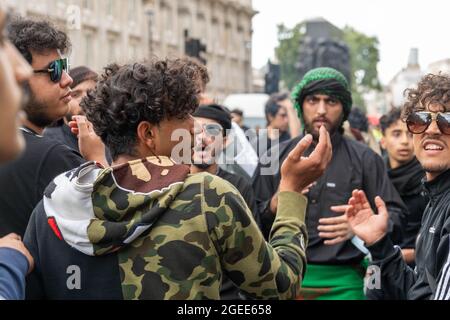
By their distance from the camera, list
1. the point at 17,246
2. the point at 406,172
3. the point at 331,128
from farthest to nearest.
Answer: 1. the point at 406,172
2. the point at 331,128
3. the point at 17,246

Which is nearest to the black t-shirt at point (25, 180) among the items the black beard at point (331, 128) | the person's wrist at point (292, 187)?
the person's wrist at point (292, 187)

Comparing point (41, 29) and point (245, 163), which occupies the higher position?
point (41, 29)

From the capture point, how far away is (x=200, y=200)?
106 inches

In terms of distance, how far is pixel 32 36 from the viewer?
3668 mm

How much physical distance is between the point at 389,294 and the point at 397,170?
3.22 m

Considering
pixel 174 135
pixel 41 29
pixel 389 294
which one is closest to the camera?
pixel 174 135

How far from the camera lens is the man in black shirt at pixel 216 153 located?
518cm

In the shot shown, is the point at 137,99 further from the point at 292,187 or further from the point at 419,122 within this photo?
the point at 419,122

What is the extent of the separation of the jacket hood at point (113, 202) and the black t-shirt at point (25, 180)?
609 millimetres

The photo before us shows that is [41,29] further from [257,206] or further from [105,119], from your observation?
[257,206]

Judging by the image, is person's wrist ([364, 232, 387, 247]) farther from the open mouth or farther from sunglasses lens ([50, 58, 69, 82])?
sunglasses lens ([50, 58, 69, 82])

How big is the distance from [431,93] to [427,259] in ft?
3.10

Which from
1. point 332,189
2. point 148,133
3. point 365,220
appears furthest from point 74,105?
point 148,133

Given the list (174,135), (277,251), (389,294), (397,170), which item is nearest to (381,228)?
(389,294)
